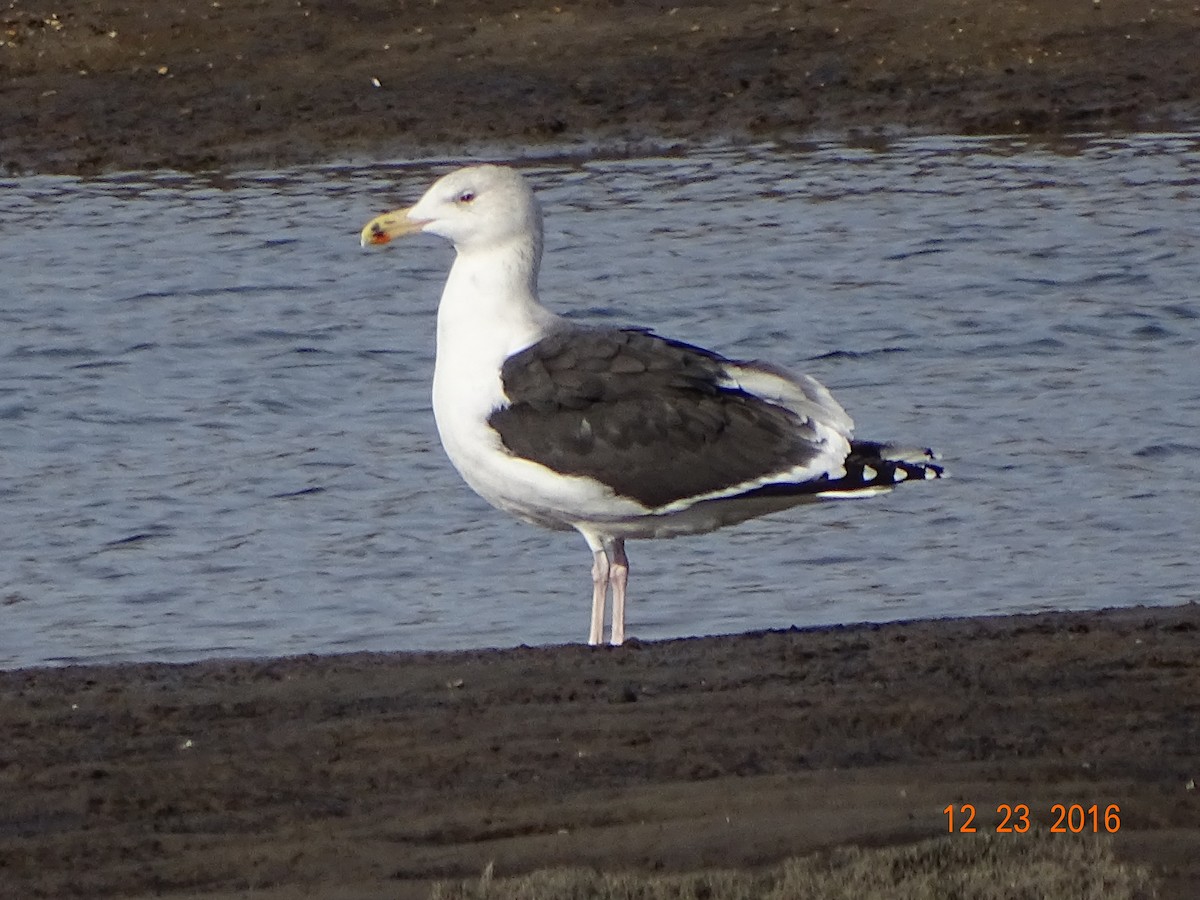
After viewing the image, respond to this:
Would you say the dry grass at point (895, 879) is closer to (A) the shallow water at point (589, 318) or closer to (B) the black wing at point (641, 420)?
(B) the black wing at point (641, 420)

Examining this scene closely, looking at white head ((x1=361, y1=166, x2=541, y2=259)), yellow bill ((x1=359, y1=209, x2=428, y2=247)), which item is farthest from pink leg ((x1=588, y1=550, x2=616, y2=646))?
yellow bill ((x1=359, y1=209, x2=428, y2=247))

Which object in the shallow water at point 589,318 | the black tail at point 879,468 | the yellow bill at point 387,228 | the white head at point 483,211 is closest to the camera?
the black tail at point 879,468

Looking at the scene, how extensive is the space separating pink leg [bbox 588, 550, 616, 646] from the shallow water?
2.47ft

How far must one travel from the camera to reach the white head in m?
7.79

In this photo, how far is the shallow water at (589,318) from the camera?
28.8ft

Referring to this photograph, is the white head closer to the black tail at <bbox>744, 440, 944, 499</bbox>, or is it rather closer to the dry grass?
the black tail at <bbox>744, 440, 944, 499</bbox>

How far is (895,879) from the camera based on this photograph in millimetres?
4363

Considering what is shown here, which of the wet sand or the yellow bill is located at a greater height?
the yellow bill

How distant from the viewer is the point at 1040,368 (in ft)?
38.5

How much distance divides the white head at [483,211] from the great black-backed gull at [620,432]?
0.16m

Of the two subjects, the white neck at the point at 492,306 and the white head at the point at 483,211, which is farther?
the white head at the point at 483,211
